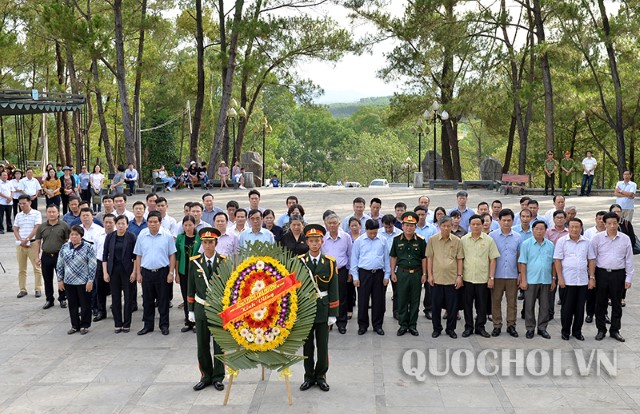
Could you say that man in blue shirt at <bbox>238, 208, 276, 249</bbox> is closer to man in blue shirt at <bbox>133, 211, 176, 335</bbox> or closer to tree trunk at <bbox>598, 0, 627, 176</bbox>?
man in blue shirt at <bbox>133, 211, 176, 335</bbox>

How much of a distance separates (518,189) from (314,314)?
20.1 metres

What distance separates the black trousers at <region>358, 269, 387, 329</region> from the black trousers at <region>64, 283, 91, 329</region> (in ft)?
11.5

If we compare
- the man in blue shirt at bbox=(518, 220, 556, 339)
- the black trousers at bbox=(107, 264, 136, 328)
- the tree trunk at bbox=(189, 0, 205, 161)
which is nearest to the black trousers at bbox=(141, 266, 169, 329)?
the black trousers at bbox=(107, 264, 136, 328)

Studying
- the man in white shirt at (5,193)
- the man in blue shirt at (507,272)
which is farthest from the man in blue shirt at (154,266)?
the man in white shirt at (5,193)

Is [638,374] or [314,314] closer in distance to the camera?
[314,314]

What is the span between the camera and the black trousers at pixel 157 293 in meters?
9.47

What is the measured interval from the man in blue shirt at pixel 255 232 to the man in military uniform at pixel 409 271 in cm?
169

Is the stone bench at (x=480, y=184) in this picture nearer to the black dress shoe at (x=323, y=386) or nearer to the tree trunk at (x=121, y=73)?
the tree trunk at (x=121, y=73)

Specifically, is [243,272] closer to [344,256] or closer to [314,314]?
[314,314]

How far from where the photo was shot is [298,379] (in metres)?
7.60

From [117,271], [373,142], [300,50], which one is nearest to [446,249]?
[117,271]

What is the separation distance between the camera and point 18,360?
8.44m

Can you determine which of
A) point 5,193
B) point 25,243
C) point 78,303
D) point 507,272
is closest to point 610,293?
point 507,272

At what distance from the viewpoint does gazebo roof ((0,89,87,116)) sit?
66.6 ft
